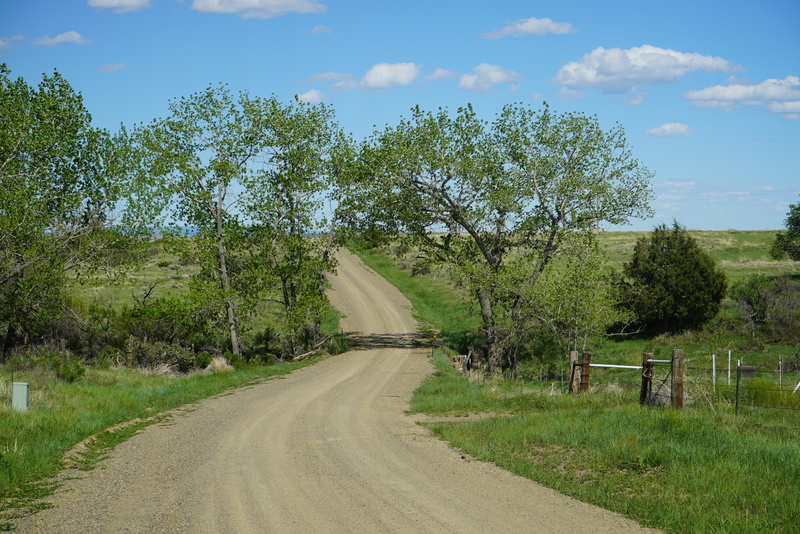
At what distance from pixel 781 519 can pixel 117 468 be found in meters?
10.6

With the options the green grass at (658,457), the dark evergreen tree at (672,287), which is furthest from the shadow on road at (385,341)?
the green grass at (658,457)

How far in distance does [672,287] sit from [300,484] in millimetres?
32859

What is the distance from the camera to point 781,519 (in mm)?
9188

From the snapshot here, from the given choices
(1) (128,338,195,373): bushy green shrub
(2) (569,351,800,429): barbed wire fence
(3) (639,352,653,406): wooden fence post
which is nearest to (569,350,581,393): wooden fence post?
(2) (569,351,800,429): barbed wire fence

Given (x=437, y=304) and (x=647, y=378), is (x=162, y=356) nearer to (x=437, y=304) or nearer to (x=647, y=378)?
(x=647, y=378)

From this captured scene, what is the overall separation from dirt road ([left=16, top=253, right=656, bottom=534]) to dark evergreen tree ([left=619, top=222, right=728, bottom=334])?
24.4m

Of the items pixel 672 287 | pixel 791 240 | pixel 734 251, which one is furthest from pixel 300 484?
pixel 734 251

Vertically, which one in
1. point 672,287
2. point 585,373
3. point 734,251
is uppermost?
point 734,251

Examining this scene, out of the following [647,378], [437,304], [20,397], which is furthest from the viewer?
[437,304]

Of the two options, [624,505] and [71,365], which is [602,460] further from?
[71,365]

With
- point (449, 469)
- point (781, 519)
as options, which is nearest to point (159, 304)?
point (449, 469)

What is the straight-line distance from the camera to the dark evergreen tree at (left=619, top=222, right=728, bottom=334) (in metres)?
39.5

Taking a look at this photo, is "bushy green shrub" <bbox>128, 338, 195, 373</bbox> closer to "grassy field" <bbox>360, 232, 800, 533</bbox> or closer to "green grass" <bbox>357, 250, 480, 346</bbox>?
"green grass" <bbox>357, 250, 480, 346</bbox>

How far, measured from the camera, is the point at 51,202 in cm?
3183
